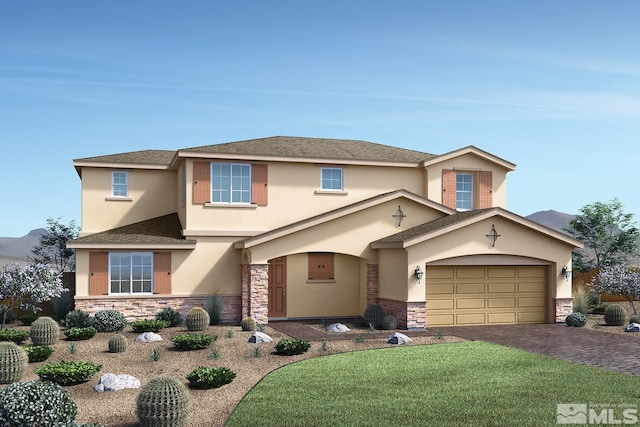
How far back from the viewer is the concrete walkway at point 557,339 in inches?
625

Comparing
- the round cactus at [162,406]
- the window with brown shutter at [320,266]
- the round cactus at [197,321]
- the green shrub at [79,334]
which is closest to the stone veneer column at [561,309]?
the window with brown shutter at [320,266]

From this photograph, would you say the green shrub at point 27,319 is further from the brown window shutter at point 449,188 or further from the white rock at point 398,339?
the brown window shutter at point 449,188

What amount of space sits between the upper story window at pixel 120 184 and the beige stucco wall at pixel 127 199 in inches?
5.9

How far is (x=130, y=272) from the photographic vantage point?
22.9 meters

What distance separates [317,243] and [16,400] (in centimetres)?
1438

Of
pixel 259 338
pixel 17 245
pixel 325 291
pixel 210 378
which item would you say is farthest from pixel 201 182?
pixel 17 245

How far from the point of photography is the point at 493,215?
22188 mm

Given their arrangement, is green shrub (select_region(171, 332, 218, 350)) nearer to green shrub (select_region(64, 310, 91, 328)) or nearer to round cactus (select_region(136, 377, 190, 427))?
green shrub (select_region(64, 310, 91, 328))

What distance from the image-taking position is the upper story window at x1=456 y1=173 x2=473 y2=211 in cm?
2727

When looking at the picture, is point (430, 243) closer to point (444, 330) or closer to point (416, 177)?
point (444, 330)

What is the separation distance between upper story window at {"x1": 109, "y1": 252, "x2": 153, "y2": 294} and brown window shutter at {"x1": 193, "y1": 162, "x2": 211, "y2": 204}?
276 centimetres

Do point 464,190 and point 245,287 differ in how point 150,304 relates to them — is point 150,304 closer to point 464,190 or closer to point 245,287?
point 245,287

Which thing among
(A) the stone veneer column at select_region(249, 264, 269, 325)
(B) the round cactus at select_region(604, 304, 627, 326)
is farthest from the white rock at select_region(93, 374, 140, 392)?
(B) the round cactus at select_region(604, 304, 627, 326)

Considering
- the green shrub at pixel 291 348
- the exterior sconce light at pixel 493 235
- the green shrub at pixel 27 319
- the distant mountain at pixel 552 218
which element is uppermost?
the distant mountain at pixel 552 218
